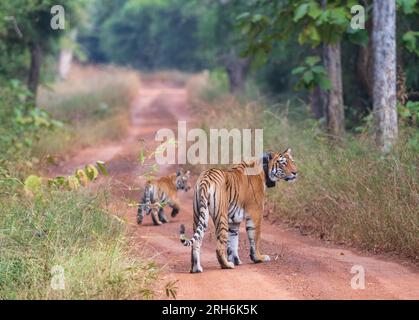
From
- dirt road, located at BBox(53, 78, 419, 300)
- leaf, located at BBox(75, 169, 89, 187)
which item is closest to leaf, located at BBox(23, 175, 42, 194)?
leaf, located at BBox(75, 169, 89, 187)

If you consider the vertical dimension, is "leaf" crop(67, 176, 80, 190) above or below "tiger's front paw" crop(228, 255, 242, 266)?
above

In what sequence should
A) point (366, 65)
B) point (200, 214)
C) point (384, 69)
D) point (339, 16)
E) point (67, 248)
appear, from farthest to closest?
point (366, 65) < point (384, 69) < point (339, 16) < point (200, 214) < point (67, 248)

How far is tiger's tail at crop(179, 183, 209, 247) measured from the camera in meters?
8.91

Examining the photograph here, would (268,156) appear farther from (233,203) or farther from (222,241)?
(222,241)

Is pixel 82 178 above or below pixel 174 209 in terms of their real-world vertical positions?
above

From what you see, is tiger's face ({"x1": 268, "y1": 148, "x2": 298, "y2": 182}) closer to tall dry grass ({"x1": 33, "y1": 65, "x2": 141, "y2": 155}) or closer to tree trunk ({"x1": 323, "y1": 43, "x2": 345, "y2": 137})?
tree trunk ({"x1": 323, "y1": 43, "x2": 345, "y2": 137})

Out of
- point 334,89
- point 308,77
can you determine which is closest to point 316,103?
point 334,89

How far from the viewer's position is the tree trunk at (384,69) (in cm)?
1329

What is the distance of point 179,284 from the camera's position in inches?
335

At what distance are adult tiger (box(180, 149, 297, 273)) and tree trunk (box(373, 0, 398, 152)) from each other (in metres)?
3.58

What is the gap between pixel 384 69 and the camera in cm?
1373

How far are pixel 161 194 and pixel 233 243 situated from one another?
350 centimetres

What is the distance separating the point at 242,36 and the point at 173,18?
29466mm

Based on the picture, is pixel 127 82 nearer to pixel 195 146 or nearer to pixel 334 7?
pixel 195 146
